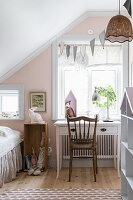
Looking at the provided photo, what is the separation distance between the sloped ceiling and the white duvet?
0.97 meters

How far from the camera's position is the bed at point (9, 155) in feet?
11.0

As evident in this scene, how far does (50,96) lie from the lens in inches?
169

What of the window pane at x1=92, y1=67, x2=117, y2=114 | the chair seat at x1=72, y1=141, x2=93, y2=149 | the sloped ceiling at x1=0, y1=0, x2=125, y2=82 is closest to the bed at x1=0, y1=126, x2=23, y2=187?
the chair seat at x1=72, y1=141, x2=93, y2=149

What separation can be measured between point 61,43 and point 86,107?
47.1 inches

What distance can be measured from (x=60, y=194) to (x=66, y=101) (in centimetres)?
169

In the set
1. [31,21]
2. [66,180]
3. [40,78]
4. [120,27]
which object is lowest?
[66,180]

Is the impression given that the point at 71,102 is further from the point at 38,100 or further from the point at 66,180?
the point at 66,180

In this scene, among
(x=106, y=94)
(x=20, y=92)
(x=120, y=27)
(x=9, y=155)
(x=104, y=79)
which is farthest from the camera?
(x=104, y=79)

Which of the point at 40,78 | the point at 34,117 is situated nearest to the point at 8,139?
the point at 34,117

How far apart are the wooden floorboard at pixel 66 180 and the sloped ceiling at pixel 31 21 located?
67.1 inches

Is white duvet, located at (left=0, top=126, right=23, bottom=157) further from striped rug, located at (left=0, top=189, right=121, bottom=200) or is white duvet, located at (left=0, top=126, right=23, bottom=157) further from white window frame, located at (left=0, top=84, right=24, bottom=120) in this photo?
striped rug, located at (left=0, top=189, right=121, bottom=200)

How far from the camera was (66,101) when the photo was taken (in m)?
4.34

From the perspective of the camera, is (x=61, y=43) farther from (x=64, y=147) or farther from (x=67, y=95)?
(x=64, y=147)

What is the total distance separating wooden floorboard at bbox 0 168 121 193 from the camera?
11.0 feet
